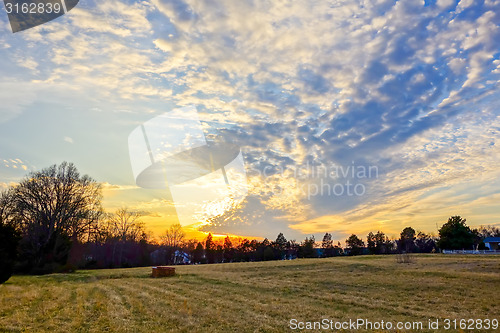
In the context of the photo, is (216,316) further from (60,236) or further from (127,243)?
(127,243)

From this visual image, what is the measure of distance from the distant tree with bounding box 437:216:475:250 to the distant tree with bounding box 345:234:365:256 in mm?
30068

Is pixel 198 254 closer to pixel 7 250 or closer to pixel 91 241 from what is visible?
pixel 91 241

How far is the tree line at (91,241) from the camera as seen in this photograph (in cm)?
4669

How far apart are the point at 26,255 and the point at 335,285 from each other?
45806mm

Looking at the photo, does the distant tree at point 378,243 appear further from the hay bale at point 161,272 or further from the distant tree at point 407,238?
the hay bale at point 161,272

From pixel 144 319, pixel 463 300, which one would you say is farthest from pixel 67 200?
pixel 463 300

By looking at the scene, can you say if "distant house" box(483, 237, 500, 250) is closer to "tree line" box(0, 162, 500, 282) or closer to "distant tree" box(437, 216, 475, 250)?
"tree line" box(0, 162, 500, 282)

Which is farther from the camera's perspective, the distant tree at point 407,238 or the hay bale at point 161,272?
the distant tree at point 407,238

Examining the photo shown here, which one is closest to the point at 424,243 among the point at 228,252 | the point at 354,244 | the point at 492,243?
the point at 492,243

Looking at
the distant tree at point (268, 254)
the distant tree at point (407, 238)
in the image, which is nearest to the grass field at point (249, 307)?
the distant tree at point (268, 254)

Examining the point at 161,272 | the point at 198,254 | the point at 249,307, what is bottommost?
the point at 198,254

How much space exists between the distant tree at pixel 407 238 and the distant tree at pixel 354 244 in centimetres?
1575

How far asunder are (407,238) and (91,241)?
11531cm

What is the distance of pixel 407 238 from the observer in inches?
4776
